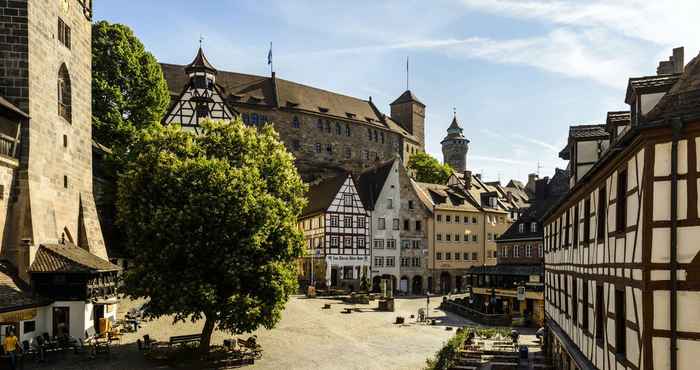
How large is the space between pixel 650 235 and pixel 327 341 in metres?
25.3

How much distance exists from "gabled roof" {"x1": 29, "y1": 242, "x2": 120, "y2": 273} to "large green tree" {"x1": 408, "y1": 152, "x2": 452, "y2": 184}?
68421 millimetres

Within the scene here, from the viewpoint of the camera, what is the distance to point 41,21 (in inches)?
1227

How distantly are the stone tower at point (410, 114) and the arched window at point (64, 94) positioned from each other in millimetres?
85551

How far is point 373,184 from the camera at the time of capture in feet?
223

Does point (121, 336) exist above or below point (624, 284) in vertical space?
below

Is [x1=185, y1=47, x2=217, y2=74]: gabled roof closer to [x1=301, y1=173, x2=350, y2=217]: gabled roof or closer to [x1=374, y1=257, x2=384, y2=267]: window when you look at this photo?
[x1=301, y1=173, x2=350, y2=217]: gabled roof

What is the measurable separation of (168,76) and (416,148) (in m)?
51.2

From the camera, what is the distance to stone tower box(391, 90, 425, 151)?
117 metres

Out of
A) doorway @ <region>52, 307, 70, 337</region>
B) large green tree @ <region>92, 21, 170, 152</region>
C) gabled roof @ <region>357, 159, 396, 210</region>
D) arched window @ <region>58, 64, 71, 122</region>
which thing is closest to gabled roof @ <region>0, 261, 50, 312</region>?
doorway @ <region>52, 307, 70, 337</region>

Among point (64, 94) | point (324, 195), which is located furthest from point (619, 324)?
point (324, 195)

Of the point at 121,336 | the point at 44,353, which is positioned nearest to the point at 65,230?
the point at 121,336

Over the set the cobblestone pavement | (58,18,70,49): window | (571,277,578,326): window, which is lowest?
the cobblestone pavement

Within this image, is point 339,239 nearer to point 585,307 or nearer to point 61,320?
point 61,320

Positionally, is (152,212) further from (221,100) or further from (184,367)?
(221,100)
